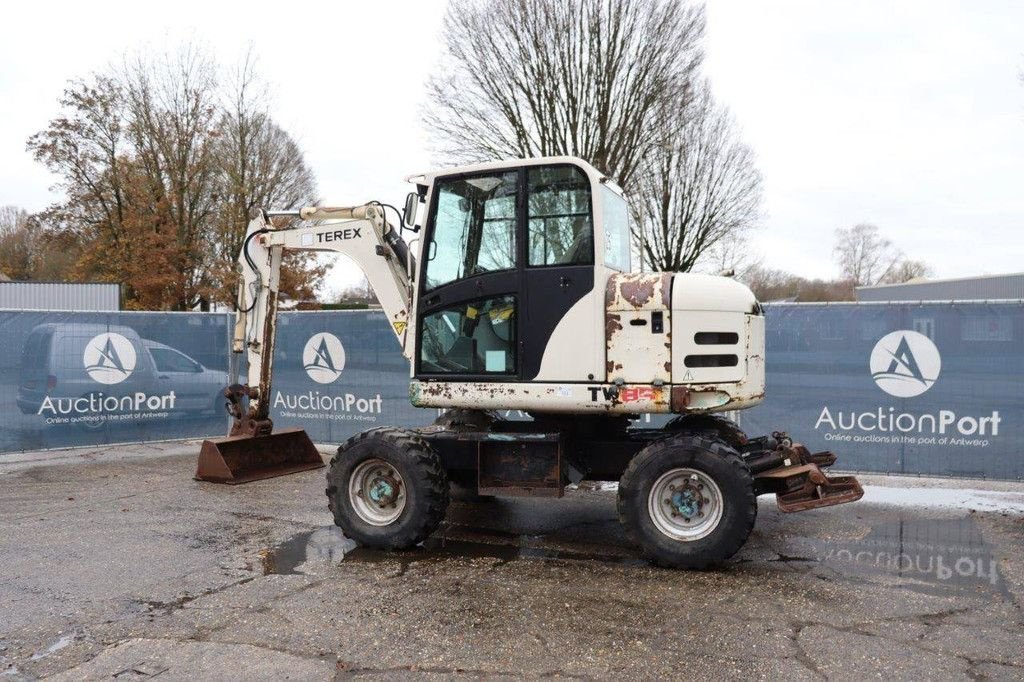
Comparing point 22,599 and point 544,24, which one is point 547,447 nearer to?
point 22,599

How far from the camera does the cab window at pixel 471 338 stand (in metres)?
6.71

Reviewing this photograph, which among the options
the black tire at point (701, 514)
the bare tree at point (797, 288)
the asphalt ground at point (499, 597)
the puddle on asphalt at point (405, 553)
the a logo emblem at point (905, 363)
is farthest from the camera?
the bare tree at point (797, 288)

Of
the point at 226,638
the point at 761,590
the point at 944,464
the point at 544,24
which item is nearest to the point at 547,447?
the point at 761,590

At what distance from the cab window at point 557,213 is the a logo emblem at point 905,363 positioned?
4735mm

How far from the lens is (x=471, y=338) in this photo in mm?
6852

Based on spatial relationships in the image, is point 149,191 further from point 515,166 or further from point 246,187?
point 515,166

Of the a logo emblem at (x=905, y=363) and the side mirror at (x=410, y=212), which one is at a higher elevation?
the side mirror at (x=410, y=212)

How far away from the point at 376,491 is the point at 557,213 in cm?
277

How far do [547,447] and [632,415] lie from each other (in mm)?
836

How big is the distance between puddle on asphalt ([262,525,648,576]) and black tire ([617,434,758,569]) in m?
0.35

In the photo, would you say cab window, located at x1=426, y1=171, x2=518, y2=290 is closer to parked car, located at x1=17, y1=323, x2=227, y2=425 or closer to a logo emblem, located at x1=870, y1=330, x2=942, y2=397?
a logo emblem, located at x1=870, y1=330, x2=942, y2=397

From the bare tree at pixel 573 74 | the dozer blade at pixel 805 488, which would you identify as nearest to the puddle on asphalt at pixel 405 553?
the dozer blade at pixel 805 488

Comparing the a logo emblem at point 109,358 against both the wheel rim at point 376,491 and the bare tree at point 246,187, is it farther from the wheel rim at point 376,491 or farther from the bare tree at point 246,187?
the bare tree at point 246,187

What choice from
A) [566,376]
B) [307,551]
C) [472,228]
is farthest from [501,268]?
[307,551]
